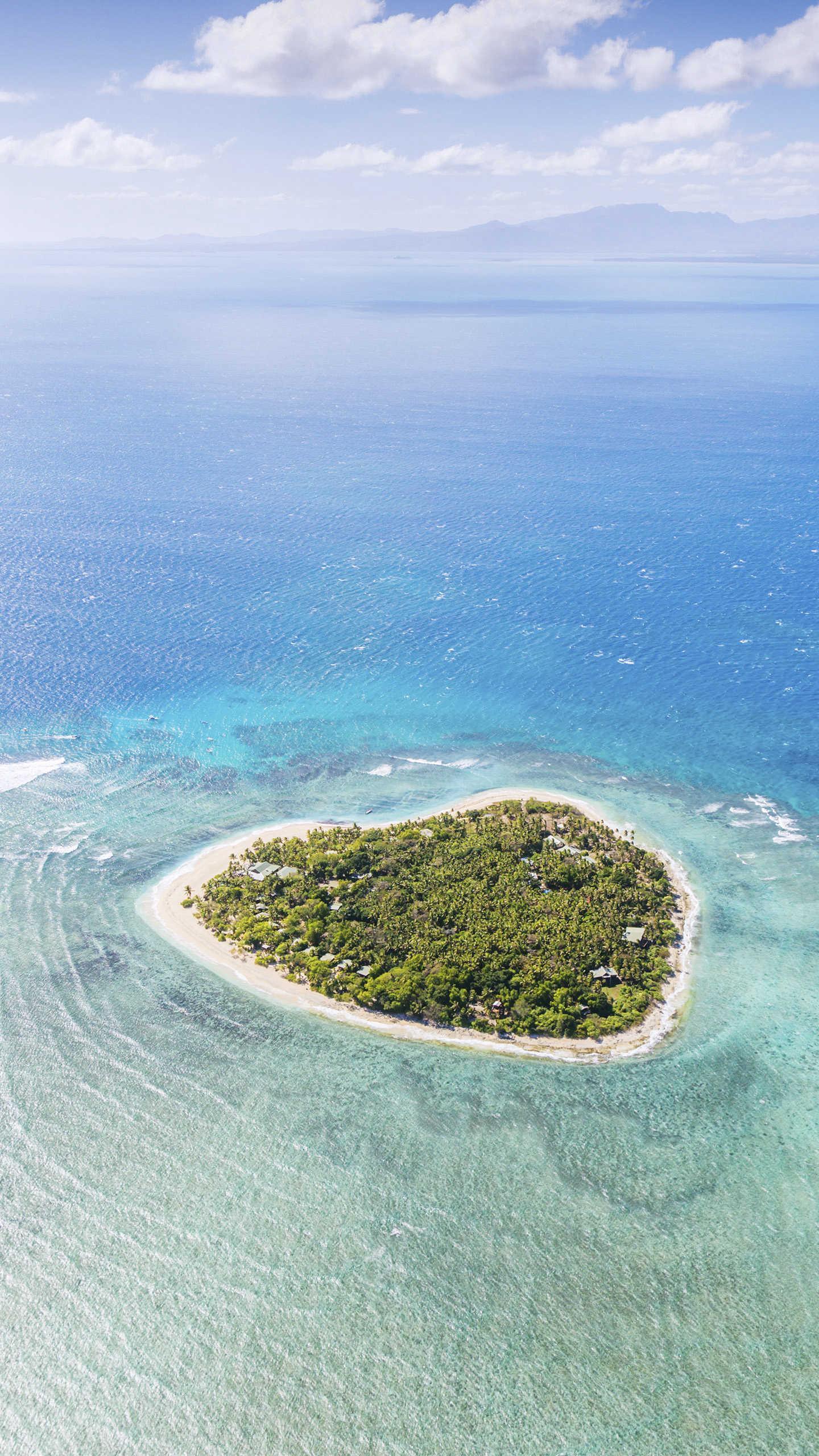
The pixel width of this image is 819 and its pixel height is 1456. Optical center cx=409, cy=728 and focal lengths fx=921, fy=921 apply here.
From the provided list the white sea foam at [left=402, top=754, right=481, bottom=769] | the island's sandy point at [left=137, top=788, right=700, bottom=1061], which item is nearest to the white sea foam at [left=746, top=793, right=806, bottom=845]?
the island's sandy point at [left=137, top=788, right=700, bottom=1061]

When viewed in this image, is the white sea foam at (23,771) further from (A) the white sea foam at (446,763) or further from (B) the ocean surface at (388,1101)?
(A) the white sea foam at (446,763)

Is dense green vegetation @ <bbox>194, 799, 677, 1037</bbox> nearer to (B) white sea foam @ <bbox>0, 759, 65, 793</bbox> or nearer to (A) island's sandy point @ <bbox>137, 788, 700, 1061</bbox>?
(A) island's sandy point @ <bbox>137, 788, 700, 1061</bbox>

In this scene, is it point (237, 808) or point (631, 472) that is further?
point (631, 472)

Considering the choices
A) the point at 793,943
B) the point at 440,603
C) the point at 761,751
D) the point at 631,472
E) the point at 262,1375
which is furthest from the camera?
the point at 631,472

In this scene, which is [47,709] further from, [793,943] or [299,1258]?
[793,943]

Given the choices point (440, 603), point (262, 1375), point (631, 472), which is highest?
point (631, 472)

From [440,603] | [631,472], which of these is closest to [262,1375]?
[440,603]

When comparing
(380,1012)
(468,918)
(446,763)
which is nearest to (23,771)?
(446,763)

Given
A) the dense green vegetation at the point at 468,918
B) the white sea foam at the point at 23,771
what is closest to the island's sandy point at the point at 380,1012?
the dense green vegetation at the point at 468,918
